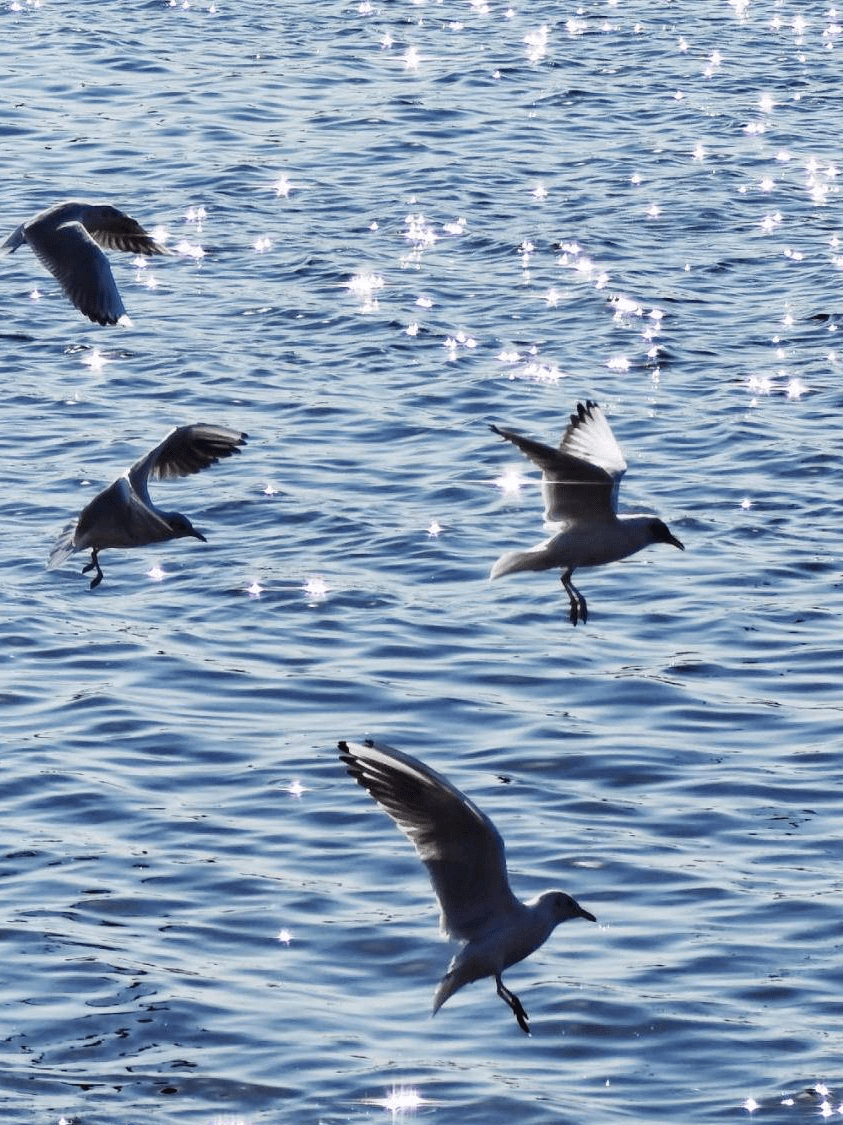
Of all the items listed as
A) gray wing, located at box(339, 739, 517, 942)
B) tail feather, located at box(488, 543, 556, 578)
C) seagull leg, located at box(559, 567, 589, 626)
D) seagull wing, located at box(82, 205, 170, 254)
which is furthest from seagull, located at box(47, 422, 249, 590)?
seagull wing, located at box(82, 205, 170, 254)

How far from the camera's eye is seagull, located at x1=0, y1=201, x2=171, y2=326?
630 inches

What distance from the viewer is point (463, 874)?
10.8 m

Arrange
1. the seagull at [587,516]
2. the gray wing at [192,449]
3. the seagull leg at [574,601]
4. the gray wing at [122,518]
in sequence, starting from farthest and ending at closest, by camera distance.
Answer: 1. the gray wing at [192,449]
2. the gray wing at [122,518]
3. the seagull leg at [574,601]
4. the seagull at [587,516]

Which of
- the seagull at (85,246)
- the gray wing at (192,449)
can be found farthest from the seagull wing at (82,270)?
the gray wing at (192,449)

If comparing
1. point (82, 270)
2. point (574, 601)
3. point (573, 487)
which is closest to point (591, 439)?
point (573, 487)

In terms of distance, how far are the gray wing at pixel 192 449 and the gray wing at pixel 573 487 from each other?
2.13 meters

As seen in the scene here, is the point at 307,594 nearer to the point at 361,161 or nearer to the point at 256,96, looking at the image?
the point at 361,161

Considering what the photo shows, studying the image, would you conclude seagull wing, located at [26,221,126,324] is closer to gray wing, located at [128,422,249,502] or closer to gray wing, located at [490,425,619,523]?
gray wing, located at [128,422,249,502]

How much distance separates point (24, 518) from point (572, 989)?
8.40 metres

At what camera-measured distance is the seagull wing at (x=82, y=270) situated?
15969 millimetres

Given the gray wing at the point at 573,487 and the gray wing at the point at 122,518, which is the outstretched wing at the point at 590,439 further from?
the gray wing at the point at 122,518

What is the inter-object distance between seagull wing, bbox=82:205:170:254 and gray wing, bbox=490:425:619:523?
207 inches

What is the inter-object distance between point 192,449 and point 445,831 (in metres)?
4.32

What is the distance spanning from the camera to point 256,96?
34.5 metres
